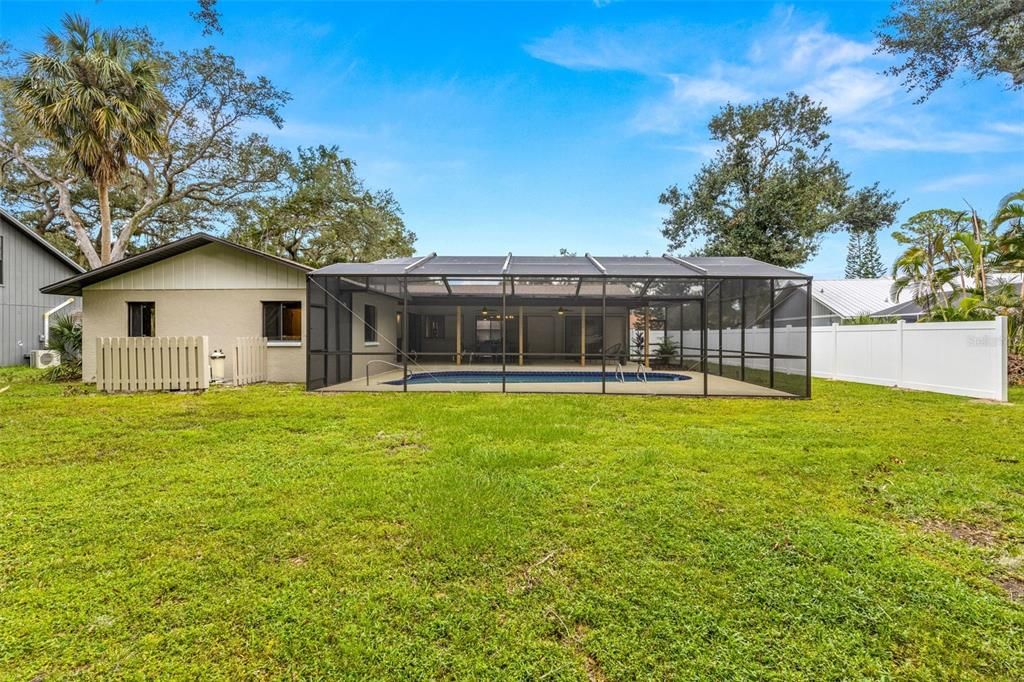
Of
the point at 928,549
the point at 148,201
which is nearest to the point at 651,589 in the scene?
the point at 928,549

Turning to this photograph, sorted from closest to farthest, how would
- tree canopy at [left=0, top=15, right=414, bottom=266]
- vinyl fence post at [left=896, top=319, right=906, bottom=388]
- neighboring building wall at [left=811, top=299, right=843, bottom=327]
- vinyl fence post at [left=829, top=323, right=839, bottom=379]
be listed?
1. vinyl fence post at [left=896, top=319, right=906, bottom=388]
2. vinyl fence post at [left=829, top=323, right=839, bottom=379]
3. neighboring building wall at [left=811, top=299, right=843, bottom=327]
4. tree canopy at [left=0, top=15, right=414, bottom=266]

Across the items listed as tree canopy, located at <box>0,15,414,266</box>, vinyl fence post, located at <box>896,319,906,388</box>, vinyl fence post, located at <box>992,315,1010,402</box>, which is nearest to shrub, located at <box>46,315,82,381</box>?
tree canopy, located at <box>0,15,414,266</box>

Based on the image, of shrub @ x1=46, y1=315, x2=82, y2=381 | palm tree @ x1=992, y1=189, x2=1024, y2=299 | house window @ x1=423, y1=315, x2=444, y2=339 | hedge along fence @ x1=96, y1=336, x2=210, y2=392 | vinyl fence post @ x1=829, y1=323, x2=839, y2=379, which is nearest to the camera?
hedge along fence @ x1=96, y1=336, x2=210, y2=392

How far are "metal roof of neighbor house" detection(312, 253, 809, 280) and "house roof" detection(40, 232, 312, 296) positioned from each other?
2.05 metres

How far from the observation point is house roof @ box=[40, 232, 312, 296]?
9328 millimetres

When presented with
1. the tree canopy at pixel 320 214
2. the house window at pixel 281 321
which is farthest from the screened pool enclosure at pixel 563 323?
the tree canopy at pixel 320 214

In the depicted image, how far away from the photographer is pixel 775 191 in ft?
57.9

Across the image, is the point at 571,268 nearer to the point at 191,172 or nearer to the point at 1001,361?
the point at 1001,361

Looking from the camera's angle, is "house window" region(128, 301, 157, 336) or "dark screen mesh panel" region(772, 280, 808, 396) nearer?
"dark screen mesh panel" region(772, 280, 808, 396)

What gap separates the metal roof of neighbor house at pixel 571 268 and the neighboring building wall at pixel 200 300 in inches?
103

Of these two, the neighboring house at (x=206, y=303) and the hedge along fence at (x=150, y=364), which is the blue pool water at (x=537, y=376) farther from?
the hedge along fence at (x=150, y=364)

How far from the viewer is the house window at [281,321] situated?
9914 millimetres

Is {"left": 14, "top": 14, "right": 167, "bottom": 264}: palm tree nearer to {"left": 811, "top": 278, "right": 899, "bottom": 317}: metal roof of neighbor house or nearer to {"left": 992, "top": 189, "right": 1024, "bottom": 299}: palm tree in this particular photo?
{"left": 992, "top": 189, "right": 1024, "bottom": 299}: palm tree

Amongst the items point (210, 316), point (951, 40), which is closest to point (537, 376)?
point (210, 316)
